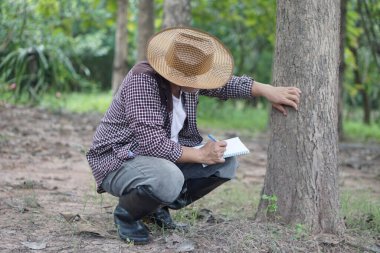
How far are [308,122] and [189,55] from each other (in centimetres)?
82

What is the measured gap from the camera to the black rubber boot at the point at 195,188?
12.6 feet

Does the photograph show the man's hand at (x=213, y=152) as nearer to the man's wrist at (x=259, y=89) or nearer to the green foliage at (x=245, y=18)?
the man's wrist at (x=259, y=89)

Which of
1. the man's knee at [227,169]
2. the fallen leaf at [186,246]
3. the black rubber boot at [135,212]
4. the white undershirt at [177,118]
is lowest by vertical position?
the fallen leaf at [186,246]

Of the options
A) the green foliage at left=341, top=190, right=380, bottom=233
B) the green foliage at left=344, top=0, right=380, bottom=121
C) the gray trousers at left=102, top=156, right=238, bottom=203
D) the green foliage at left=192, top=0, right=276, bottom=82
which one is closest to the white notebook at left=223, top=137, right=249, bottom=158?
the gray trousers at left=102, top=156, right=238, bottom=203

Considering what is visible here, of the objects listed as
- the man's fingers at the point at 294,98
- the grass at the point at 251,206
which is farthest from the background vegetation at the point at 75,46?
the man's fingers at the point at 294,98

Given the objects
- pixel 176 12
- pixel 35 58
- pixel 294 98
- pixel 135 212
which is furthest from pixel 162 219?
pixel 35 58

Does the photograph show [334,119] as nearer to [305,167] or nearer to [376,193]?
[305,167]

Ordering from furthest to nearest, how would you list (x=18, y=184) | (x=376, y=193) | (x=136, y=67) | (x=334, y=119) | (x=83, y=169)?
(x=83, y=169) → (x=376, y=193) → (x=18, y=184) → (x=334, y=119) → (x=136, y=67)

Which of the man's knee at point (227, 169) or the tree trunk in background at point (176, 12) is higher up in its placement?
the tree trunk in background at point (176, 12)

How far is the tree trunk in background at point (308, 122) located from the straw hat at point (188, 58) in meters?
0.42

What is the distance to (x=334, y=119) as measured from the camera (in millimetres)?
→ 3775

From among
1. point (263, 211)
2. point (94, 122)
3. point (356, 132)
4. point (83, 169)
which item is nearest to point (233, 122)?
point (356, 132)

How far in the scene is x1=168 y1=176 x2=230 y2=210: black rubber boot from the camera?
3.85m

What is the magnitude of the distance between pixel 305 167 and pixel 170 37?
3.64 ft
